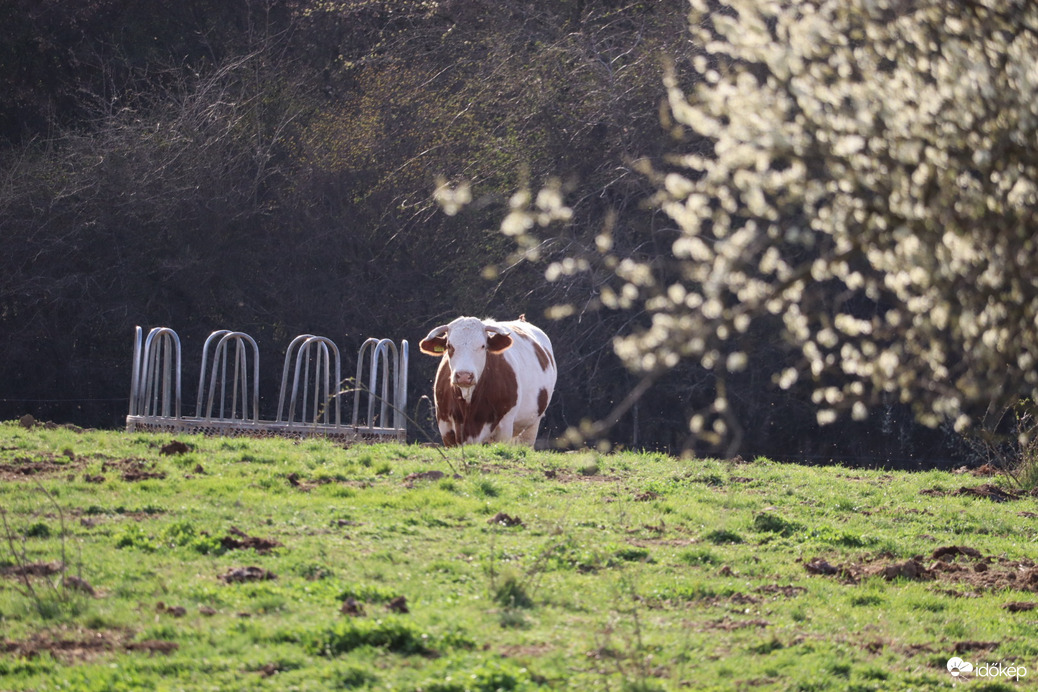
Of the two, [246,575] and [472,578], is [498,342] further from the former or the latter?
[246,575]

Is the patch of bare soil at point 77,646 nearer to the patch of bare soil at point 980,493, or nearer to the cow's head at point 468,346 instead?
the cow's head at point 468,346

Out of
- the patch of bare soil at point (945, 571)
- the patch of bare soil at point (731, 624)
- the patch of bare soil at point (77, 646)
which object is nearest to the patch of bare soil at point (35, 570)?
the patch of bare soil at point (77, 646)

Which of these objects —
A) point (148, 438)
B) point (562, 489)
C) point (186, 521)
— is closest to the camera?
point (186, 521)

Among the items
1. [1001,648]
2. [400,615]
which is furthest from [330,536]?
[1001,648]

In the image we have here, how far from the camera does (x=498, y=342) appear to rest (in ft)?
43.5

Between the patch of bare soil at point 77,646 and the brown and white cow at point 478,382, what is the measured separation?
747 centimetres

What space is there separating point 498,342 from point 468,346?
1.53 feet

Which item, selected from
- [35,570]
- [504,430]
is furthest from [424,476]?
[504,430]

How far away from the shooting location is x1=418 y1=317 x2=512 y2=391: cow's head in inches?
493

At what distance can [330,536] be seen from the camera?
7.10 meters

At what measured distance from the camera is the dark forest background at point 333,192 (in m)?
21.7

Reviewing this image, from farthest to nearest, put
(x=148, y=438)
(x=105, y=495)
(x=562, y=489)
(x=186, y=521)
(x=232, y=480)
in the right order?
(x=148, y=438), (x=562, y=489), (x=232, y=480), (x=105, y=495), (x=186, y=521)

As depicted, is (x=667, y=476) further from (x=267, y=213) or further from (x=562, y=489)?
(x=267, y=213)

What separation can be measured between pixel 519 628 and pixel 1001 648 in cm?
259
